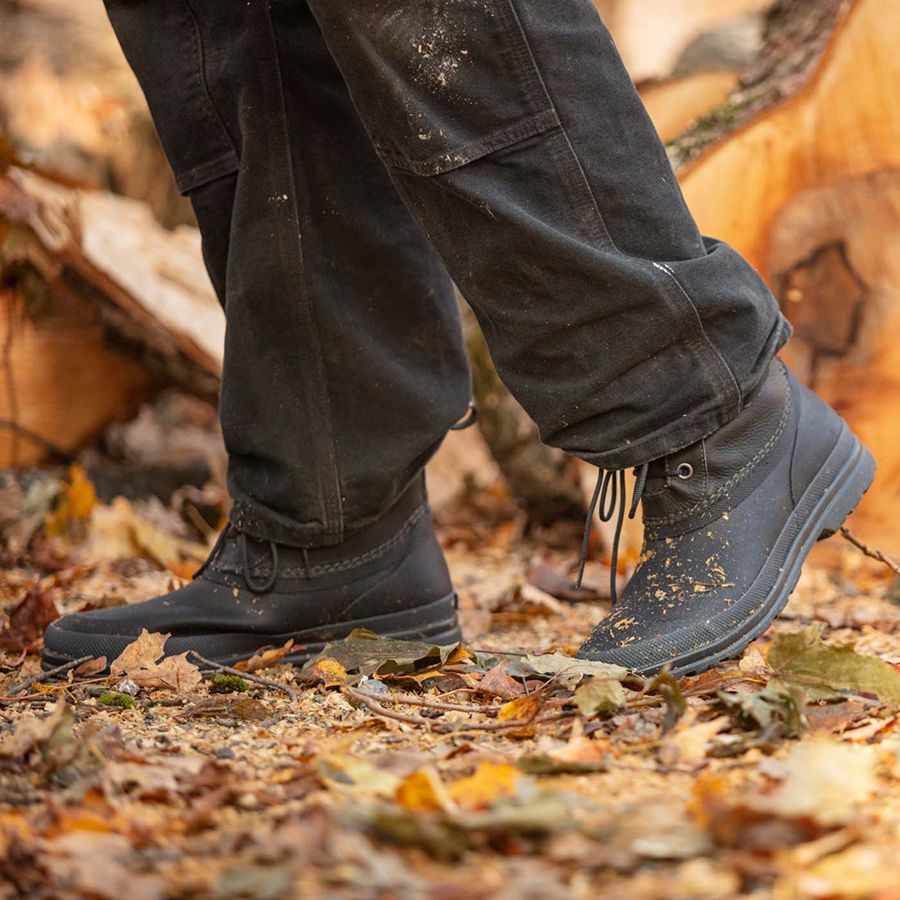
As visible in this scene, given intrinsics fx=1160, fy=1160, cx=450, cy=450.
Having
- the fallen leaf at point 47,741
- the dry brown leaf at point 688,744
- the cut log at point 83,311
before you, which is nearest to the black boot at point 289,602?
the fallen leaf at point 47,741

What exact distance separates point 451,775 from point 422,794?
5.0 inches

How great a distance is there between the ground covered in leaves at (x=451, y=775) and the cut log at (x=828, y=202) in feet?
2.45

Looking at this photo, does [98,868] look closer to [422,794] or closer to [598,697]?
[422,794]

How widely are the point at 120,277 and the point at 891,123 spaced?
67.6 inches

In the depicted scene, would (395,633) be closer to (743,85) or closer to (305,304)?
(305,304)

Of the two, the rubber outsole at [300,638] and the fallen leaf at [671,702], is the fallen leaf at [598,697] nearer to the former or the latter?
the fallen leaf at [671,702]

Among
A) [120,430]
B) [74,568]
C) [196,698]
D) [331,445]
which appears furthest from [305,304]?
[120,430]

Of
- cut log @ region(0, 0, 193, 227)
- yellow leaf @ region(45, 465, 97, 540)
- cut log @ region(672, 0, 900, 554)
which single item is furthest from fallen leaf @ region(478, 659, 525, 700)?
cut log @ region(0, 0, 193, 227)

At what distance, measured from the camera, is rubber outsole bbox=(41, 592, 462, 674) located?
1.54 meters

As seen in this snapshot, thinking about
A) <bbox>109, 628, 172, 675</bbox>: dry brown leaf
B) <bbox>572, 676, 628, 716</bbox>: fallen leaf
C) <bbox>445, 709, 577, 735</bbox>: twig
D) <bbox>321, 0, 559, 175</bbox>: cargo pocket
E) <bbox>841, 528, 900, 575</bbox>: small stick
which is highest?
<bbox>321, 0, 559, 175</bbox>: cargo pocket

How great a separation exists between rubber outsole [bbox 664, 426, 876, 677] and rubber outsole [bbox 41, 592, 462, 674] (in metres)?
0.46

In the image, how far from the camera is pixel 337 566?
1.62 m

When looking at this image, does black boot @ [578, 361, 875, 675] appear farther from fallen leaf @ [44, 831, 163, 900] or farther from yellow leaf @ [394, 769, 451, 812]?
fallen leaf @ [44, 831, 163, 900]

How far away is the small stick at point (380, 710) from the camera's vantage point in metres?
1.18
